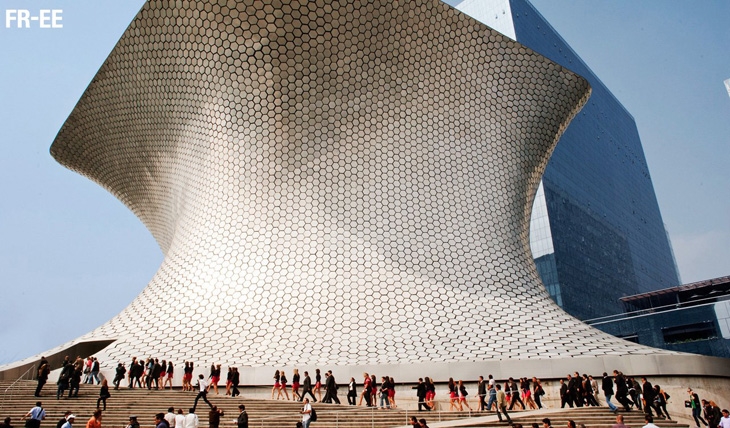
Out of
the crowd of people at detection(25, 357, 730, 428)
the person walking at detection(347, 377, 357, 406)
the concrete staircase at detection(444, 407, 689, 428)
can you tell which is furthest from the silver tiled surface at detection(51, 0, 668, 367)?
the concrete staircase at detection(444, 407, 689, 428)

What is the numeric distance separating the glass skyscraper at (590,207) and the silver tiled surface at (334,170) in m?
25.7

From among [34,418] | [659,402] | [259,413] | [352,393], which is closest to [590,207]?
[659,402]

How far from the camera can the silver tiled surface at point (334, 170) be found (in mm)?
13539

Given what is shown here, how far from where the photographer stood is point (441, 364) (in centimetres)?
1045

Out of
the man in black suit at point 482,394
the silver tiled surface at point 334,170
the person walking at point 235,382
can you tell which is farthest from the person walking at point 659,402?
the person walking at point 235,382

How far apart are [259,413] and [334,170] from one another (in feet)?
27.9

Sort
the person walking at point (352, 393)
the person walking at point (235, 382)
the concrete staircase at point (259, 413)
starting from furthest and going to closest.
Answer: the person walking at point (235, 382)
the person walking at point (352, 393)
the concrete staircase at point (259, 413)

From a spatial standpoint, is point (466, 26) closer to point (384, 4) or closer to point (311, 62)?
point (384, 4)

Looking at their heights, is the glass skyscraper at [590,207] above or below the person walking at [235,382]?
above

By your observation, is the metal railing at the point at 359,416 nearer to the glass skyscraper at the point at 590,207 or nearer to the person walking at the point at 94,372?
the person walking at the point at 94,372

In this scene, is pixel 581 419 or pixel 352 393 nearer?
pixel 581 419

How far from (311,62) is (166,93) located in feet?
16.0

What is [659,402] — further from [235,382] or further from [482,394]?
[235,382]

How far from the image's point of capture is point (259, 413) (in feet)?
27.3
